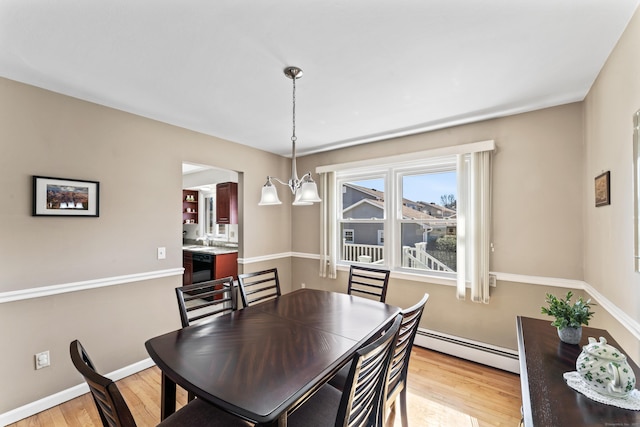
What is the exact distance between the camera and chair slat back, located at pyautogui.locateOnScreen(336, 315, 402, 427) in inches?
41.4

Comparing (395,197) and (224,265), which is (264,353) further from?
(224,265)

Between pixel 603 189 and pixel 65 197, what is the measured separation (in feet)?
13.2

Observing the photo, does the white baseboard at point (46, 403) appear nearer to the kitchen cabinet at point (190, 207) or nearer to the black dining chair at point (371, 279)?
the black dining chair at point (371, 279)

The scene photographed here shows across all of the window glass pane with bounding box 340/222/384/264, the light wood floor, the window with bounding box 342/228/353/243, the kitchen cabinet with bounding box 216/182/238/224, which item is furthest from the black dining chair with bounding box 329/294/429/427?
the kitchen cabinet with bounding box 216/182/238/224

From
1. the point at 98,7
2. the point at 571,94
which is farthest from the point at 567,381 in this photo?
the point at 98,7

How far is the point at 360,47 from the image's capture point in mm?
1693

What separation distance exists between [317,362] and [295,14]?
175cm

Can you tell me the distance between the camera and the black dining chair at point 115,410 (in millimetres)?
878

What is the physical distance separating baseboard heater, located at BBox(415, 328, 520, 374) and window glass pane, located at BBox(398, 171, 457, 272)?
74 centimetres

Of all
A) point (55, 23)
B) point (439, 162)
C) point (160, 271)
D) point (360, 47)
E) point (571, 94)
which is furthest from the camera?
point (439, 162)

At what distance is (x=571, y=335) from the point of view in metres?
1.45

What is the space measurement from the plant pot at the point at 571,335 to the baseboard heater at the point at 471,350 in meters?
1.47

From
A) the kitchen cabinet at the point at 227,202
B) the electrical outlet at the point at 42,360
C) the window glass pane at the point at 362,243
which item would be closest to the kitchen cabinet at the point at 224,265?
the kitchen cabinet at the point at 227,202

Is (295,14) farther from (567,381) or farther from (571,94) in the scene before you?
(571,94)
